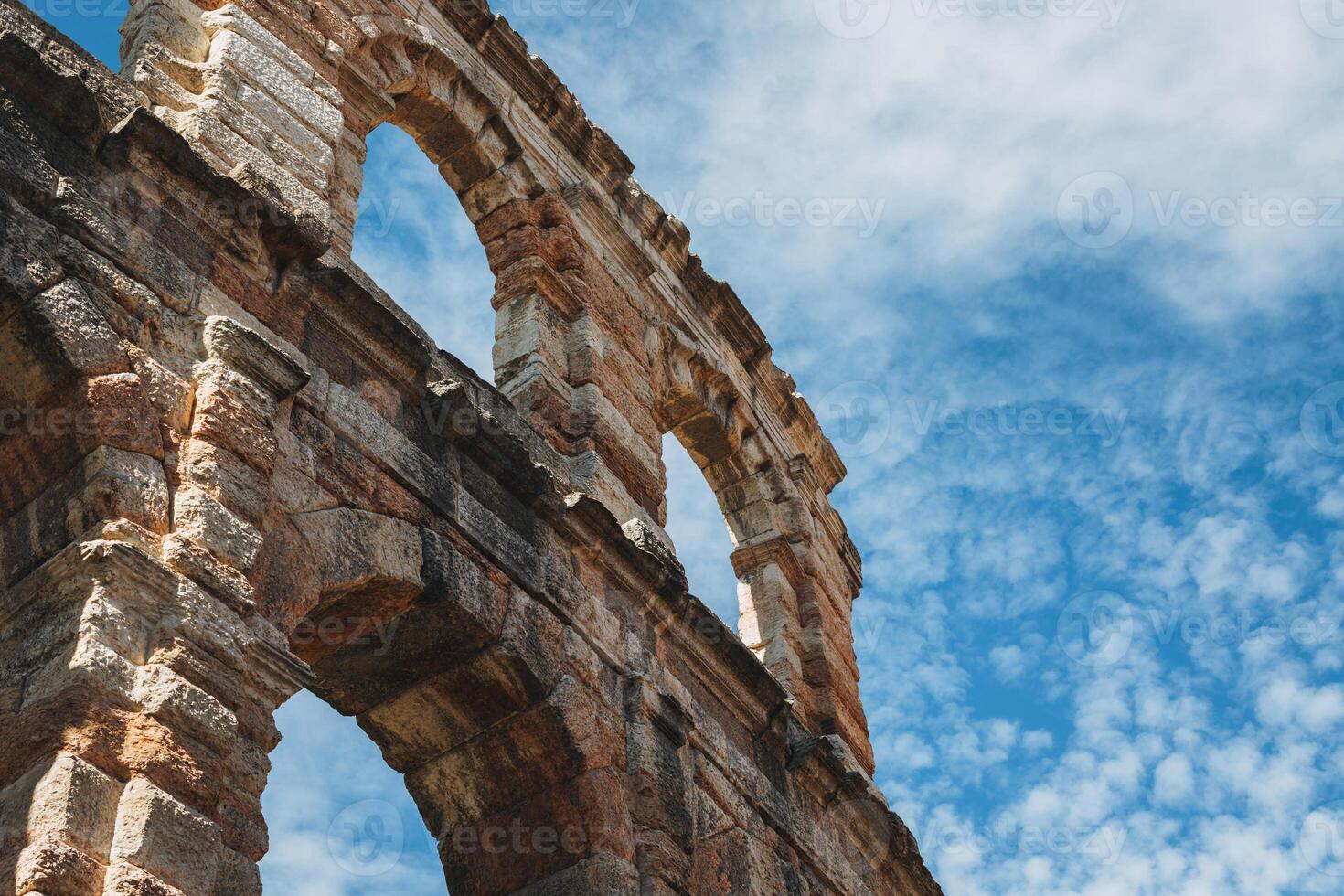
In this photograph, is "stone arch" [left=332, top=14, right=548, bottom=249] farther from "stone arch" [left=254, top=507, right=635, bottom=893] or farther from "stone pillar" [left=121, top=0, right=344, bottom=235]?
"stone arch" [left=254, top=507, right=635, bottom=893]

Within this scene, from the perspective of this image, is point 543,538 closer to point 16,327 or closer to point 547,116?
point 16,327

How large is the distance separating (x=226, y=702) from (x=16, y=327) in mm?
1364

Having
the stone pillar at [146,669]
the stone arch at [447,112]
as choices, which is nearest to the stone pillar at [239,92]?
the stone arch at [447,112]

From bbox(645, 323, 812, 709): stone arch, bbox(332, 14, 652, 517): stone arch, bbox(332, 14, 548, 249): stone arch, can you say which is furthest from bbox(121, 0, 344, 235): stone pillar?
bbox(645, 323, 812, 709): stone arch

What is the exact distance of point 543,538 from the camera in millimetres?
7203

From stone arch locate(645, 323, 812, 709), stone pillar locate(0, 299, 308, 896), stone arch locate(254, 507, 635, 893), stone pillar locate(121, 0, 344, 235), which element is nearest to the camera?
stone pillar locate(0, 299, 308, 896)

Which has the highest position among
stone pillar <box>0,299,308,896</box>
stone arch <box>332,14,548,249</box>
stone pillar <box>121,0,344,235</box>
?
stone arch <box>332,14,548,249</box>

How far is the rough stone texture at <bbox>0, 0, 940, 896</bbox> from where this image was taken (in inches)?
190

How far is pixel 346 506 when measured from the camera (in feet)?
20.0

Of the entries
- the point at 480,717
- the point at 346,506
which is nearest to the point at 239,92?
the point at 346,506

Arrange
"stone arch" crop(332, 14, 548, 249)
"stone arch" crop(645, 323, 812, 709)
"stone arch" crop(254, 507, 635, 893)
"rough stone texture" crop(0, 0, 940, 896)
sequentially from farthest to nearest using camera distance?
1. "stone arch" crop(645, 323, 812, 709)
2. "stone arch" crop(332, 14, 548, 249)
3. "stone arch" crop(254, 507, 635, 893)
4. "rough stone texture" crop(0, 0, 940, 896)

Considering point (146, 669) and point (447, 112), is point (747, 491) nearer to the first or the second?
point (447, 112)

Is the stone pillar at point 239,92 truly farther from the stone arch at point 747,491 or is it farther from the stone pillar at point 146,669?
the stone arch at point 747,491

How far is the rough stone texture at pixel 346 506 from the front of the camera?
4.82 m
